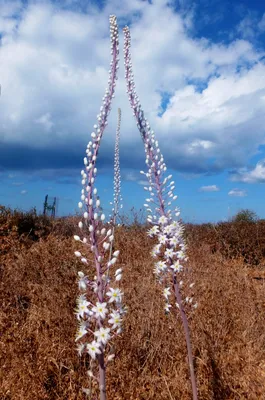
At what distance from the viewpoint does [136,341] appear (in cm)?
492

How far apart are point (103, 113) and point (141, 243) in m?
7.48

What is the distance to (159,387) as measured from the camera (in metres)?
4.27

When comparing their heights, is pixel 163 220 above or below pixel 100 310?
above

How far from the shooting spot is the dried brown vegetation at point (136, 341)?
4.24 m

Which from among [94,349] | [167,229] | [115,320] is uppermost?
[167,229]

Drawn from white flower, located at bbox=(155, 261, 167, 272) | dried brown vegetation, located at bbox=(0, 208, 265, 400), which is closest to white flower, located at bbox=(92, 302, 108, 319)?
white flower, located at bbox=(155, 261, 167, 272)

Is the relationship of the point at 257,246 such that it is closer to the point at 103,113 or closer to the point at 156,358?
the point at 156,358

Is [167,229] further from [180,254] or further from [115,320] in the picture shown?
[115,320]

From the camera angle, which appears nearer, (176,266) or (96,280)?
(96,280)

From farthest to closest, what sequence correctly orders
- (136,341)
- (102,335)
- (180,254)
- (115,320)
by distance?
1. (136,341)
2. (180,254)
3. (115,320)
4. (102,335)

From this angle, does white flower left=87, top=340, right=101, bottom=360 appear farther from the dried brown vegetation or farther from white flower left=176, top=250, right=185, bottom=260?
the dried brown vegetation

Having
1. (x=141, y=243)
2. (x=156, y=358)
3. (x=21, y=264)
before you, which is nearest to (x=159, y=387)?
(x=156, y=358)

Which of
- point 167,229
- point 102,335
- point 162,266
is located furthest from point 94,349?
point 167,229

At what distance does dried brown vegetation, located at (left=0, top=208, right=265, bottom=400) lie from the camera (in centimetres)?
424
